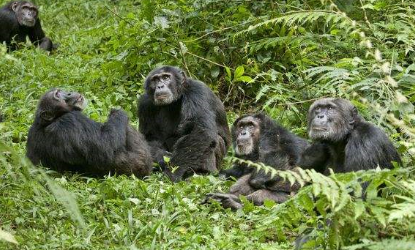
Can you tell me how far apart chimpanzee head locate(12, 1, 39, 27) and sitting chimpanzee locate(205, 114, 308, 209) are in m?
8.94

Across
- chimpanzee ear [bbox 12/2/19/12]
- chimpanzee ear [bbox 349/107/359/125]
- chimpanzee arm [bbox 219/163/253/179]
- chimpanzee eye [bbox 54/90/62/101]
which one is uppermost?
chimpanzee ear [bbox 12/2/19/12]

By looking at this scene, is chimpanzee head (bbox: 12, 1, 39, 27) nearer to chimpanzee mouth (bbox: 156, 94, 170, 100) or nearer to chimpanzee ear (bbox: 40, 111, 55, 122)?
chimpanzee mouth (bbox: 156, 94, 170, 100)

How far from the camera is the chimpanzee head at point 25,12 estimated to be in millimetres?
16969

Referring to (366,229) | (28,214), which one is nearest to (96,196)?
(28,214)

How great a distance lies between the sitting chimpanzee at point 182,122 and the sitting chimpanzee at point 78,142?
25.3 inches

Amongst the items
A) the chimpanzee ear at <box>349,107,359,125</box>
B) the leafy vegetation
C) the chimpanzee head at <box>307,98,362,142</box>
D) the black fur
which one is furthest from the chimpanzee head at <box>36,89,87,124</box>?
the chimpanzee ear at <box>349,107,359,125</box>

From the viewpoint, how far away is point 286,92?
1071 centimetres

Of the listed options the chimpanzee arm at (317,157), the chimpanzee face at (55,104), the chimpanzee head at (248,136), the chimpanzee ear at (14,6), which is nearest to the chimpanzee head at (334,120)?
the chimpanzee arm at (317,157)

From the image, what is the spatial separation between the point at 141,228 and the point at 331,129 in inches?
89.5

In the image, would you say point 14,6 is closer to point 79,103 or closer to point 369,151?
point 79,103

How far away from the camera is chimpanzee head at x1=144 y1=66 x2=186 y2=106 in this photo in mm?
10508

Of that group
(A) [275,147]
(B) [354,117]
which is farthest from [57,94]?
(B) [354,117]

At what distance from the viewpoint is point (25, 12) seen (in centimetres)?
1708

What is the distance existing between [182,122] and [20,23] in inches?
311
